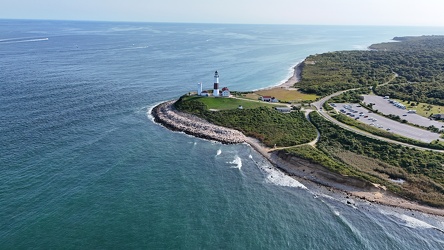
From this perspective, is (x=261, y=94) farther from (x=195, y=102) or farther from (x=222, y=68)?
(x=222, y=68)

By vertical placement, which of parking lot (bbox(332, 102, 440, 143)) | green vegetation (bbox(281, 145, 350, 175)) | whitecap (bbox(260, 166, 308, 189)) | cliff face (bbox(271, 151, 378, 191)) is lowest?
whitecap (bbox(260, 166, 308, 189))

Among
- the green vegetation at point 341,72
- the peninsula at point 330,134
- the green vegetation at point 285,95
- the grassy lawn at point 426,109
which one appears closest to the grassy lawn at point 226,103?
the peninsula at point 330,134

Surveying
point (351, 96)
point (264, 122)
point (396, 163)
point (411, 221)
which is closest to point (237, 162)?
point (264, 122)

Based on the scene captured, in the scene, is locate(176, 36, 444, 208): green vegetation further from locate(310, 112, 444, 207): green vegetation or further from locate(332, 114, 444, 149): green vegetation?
locate(332, 114, 444, 149): green vegetation

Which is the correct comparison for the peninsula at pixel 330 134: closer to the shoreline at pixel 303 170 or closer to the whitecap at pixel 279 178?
the shoreline at pixel 303 170

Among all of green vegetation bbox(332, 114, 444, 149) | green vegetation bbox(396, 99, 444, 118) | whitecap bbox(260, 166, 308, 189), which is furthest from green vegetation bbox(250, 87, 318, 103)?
whitecap bbox(260, 166, 308, 189)

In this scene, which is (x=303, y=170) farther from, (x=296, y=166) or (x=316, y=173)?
(x=316, y=173)
